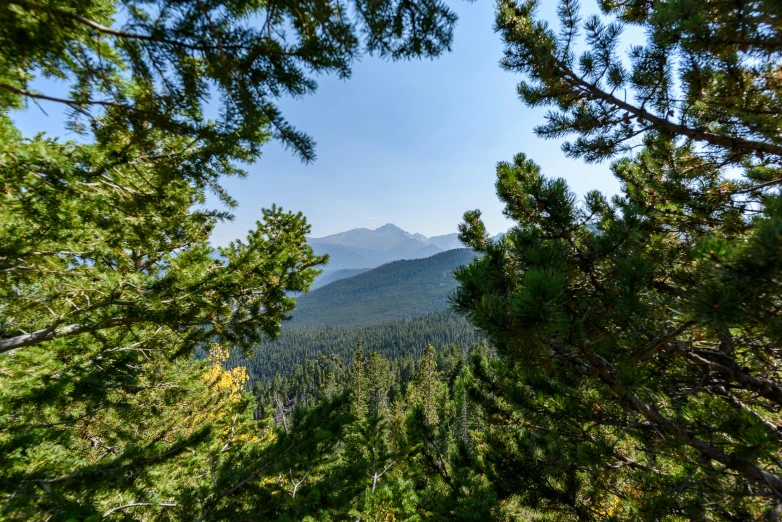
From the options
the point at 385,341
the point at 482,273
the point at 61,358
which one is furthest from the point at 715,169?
the point at 385,341

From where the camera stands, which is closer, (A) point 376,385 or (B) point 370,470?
(B) point 370,470

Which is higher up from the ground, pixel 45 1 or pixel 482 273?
pixel 45 1

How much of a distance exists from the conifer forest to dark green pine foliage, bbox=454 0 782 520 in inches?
0.9

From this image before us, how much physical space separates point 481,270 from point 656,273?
170 centimetres

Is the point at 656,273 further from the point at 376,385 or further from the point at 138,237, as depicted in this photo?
the point at 376,385

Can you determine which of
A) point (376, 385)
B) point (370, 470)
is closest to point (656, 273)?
point (370, 470)

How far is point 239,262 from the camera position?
4219mm

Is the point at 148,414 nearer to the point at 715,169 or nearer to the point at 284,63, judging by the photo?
the point at 284,63

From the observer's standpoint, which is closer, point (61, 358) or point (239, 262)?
point (61, 358)

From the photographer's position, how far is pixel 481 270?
76.4 inches

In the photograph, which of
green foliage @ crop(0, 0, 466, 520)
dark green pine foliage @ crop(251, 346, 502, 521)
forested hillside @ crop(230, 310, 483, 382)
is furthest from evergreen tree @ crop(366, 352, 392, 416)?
forested hillside @ crop(230, 310, 483, 382)

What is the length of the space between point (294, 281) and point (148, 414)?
6.54 m

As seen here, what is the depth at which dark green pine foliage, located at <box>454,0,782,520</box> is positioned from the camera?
5.01 ft

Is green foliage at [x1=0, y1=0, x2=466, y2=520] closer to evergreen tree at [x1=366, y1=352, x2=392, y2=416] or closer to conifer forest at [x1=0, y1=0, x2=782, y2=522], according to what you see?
conifer forest at [x1=0, y1=0, x2=782, y2=522]
